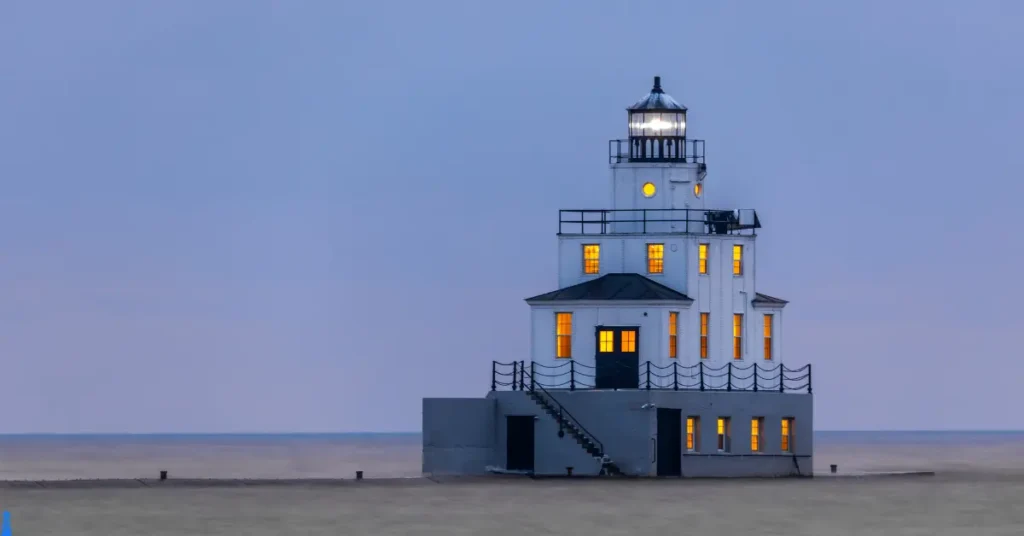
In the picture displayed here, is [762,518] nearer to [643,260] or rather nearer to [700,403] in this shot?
[700,403]

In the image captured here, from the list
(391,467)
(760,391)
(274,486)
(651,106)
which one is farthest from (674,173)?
(391,467)

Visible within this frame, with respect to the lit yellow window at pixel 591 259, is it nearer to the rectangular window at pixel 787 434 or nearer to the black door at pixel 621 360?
the black door at pixel 621 360

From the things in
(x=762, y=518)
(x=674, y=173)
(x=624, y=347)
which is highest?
(x=674, y=173)

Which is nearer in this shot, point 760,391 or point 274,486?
point 274,486

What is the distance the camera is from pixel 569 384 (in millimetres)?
61844

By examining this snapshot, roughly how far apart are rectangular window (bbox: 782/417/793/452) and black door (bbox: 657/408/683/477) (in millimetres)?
4154

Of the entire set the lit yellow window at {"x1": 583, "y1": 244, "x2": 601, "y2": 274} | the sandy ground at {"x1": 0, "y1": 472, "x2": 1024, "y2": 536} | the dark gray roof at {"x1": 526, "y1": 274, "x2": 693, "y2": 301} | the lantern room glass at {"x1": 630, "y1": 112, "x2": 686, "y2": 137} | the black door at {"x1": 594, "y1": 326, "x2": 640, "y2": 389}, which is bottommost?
the sandy ground at {"x1": 0, "y1": 472, "x2": 1024, "y2": 536}

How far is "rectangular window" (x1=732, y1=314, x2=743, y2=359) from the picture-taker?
63500 millimetres

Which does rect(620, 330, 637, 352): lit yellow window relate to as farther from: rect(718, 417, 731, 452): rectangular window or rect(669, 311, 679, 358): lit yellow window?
rect(718, 417, 731, 452): rectangular window

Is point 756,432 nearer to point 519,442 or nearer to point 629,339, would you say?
point 629,339

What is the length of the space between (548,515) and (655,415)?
12.7 meters

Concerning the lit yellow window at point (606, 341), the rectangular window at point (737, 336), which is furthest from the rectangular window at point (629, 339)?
the rectangular window at point (737, 336)

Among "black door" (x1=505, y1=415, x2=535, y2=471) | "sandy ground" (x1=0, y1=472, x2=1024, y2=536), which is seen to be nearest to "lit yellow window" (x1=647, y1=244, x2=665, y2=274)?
"black door" (x1=505, y1=415, x2=535, y2=471)

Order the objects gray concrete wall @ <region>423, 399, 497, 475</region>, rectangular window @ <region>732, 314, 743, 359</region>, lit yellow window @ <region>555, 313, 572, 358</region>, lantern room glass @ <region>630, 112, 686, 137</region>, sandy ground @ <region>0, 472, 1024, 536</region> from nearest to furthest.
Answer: sandy ground @ <region>0, 472, 1024, 536</region>
gray concrete wall @ <region>423, 399, 497, 475</region>
lit yellow window @ <region>555, 313, 572, 358</region>
rectangular window @ <region>732, 314, 743, 359</region>
lantern room glass @ <region>630, 112, 686, 137</region>
